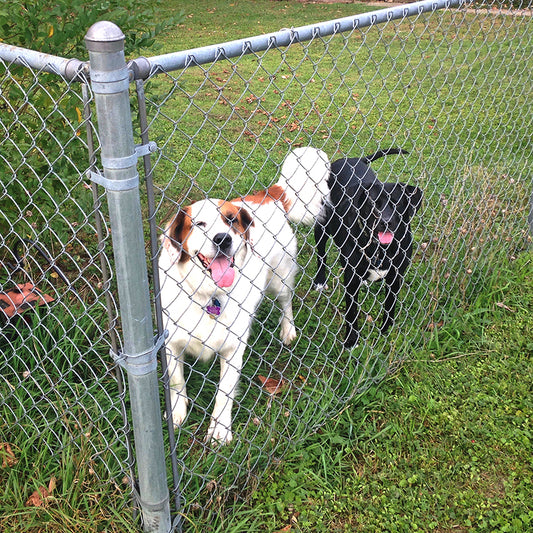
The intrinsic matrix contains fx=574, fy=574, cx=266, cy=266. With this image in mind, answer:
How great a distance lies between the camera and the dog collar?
8.71 feet

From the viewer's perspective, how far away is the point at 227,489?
2330 mm

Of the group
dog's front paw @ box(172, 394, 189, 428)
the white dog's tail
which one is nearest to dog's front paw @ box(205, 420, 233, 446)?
dog's front paw @ box(172, 394, 189, 428)

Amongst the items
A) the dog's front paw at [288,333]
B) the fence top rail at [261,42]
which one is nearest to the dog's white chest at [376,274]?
the dog's front paw at [288,333]

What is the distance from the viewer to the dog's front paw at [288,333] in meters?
3.58

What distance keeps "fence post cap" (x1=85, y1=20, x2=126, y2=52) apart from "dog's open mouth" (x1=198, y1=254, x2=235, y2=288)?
1.41 metres

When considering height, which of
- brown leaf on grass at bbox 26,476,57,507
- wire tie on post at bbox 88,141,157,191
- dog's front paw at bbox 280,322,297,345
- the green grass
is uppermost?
wire tie on post at bbox 88,141,157,191

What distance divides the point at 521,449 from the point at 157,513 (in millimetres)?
1720

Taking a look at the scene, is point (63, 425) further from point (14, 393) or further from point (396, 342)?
point (396, 342)

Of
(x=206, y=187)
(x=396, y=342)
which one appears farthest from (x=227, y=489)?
(x=206, y=187)

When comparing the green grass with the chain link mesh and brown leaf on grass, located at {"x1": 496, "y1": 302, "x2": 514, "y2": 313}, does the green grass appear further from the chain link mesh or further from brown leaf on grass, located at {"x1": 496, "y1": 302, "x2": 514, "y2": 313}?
brown leaf on grass, located at {"x1": 496, "y1": 302, "x2": 514, "y2": 313}

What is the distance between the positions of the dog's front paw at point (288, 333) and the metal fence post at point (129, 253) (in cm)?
169

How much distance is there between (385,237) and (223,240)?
1.21 meters

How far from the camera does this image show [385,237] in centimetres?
336

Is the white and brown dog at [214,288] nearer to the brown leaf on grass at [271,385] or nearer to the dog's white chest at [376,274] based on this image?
the brown leaf on grass at [271,385]
